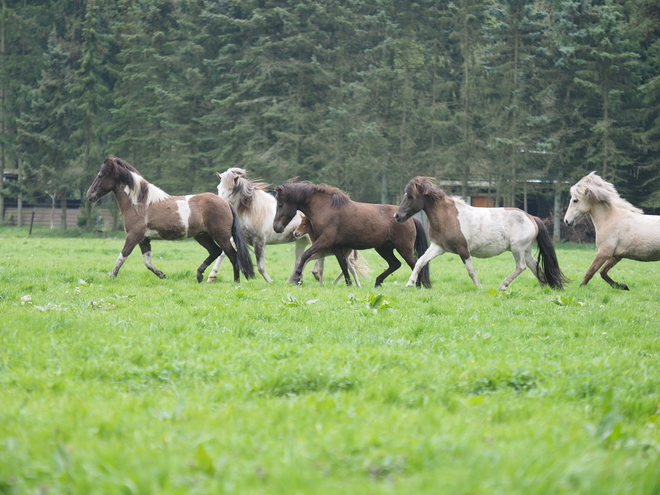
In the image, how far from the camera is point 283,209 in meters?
12.7

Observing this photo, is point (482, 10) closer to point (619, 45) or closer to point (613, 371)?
point (619, 45)

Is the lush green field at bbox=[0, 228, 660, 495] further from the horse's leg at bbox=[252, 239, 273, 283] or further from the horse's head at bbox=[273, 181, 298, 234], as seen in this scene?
the horse's leg at bbox=[252, 239, 273, 283]

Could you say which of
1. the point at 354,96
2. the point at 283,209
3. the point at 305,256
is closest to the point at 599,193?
the point at 305,256

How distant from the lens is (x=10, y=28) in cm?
4784

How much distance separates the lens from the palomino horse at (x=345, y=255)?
12978 millimetres

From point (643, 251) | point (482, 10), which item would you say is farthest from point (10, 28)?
point (643, 251)

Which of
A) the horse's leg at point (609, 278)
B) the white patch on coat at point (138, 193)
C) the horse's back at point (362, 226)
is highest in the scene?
the white patch on coat at point (138, 193)

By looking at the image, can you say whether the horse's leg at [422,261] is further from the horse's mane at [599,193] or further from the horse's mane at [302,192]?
the horse's mane at [599,193]

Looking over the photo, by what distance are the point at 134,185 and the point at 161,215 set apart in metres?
0.74

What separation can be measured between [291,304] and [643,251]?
734 cm

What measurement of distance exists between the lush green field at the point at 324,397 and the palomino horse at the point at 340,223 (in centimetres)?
336

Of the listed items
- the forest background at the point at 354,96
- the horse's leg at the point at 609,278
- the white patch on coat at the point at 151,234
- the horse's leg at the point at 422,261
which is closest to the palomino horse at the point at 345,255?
the horse's leg at the point at 422,261

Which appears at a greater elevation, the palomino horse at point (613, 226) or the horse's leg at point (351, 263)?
the palomino horse at point (613, 226)

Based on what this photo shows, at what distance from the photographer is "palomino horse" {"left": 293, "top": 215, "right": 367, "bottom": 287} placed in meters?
13.0
